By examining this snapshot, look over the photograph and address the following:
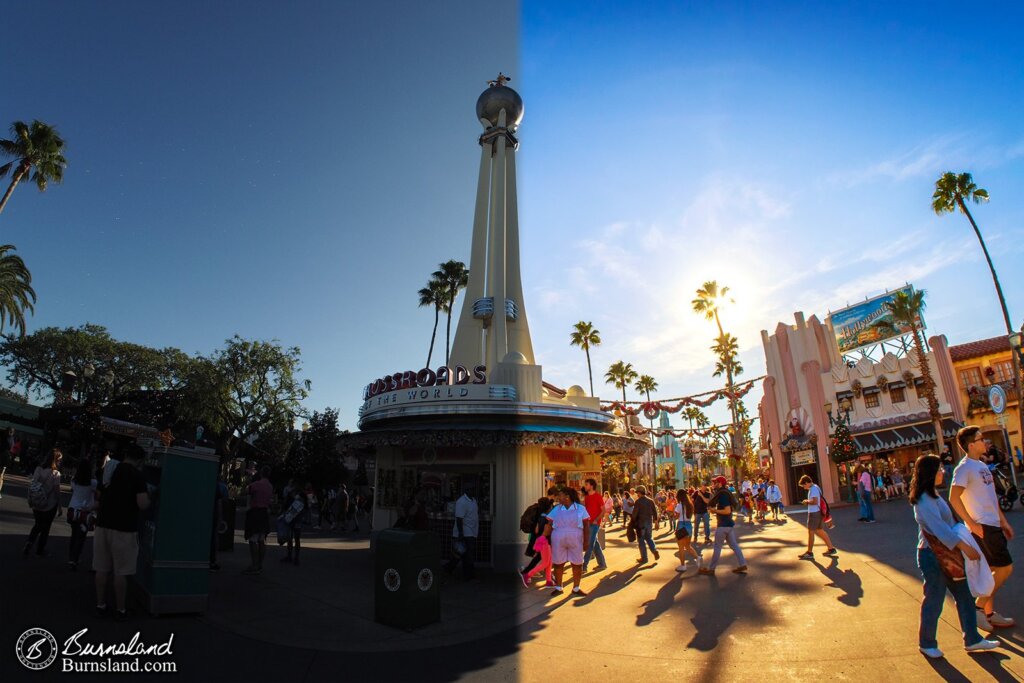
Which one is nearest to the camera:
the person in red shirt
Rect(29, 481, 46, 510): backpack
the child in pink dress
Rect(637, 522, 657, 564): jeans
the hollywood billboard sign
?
Rect(29, 481, 46, 510): backpack

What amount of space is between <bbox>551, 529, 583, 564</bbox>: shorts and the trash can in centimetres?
279

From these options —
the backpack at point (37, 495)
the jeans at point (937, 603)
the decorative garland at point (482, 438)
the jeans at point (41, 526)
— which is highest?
the decorative garland at point (482, 438)

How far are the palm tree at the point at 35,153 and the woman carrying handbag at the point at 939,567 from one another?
3373 centimetres

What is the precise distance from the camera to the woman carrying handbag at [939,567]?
4.53m

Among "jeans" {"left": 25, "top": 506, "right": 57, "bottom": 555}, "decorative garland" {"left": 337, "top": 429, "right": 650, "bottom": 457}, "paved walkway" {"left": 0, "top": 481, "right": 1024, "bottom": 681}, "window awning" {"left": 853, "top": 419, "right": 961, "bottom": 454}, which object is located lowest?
"paved walkway" {"left": 0, "top": 481, "right": 1024, "bottom": 681}

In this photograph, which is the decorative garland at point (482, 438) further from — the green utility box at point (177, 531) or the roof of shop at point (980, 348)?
the roof of shop at point (980, 348)

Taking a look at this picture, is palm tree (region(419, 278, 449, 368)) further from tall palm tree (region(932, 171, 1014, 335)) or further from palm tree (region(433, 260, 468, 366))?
tall palm tree (region(932, 171, 1014, 335))

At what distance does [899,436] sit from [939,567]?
3114 centimetres

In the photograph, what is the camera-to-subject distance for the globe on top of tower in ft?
74.1

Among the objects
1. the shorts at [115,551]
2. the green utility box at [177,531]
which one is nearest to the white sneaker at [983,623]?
the green utility box at [177,531]

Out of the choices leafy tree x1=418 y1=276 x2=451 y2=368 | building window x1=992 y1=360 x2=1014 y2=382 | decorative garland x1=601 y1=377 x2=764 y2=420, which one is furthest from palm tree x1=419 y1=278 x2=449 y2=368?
building window x1=992 y1=360 x2=1014 y2=382

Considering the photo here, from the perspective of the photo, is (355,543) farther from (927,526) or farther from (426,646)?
(927,526)

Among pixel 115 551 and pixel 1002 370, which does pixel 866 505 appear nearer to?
pixel 115 551

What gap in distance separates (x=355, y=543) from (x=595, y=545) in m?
8.59
